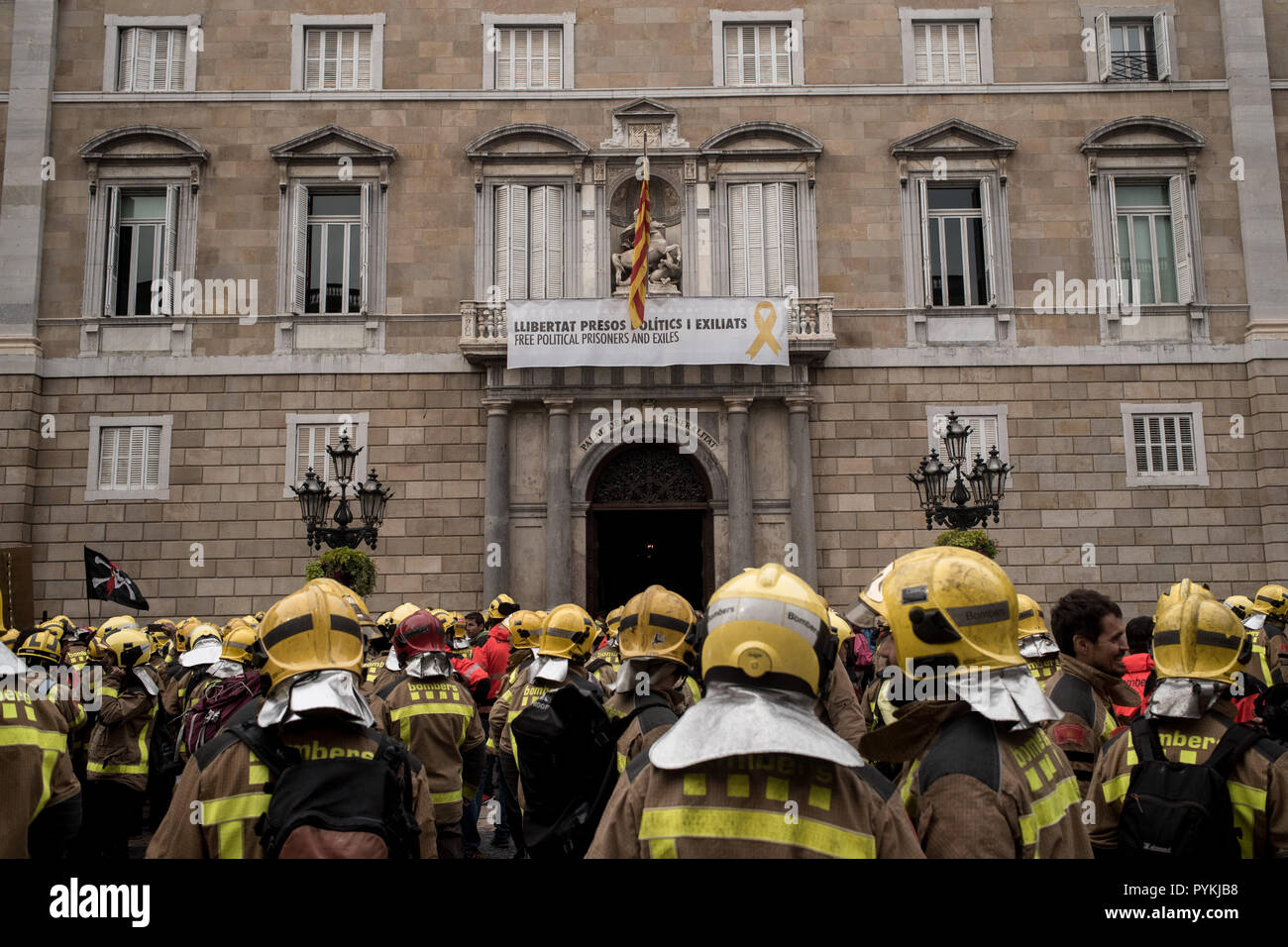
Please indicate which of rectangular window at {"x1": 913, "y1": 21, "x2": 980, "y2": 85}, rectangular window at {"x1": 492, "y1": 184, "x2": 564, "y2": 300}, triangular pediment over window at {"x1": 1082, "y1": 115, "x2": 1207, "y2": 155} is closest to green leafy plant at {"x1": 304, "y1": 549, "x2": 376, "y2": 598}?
rectangular window at {"x1": 492, "y1": 184, "x2": 564, "y2": 300}

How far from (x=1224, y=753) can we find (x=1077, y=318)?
17735mm

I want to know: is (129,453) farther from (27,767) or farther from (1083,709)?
(1083,709)

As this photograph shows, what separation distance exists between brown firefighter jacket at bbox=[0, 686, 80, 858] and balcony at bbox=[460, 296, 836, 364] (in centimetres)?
1476

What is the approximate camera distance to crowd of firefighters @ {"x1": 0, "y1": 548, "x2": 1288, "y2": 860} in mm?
2545

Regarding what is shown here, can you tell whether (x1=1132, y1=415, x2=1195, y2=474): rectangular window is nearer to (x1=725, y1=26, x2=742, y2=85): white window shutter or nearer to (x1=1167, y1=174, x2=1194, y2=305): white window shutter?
(x1=1167, y1=174, x2=1194, y2=305): white window shutter

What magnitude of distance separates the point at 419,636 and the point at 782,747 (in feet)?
16.0

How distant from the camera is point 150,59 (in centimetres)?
2027

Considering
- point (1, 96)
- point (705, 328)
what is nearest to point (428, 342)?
point (705, 328)

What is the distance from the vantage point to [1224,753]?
12.0ft

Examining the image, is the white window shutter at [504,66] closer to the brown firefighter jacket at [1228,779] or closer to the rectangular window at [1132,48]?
the rectangular window at [1132,48]

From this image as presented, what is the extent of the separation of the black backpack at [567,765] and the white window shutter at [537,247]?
16.5 metres

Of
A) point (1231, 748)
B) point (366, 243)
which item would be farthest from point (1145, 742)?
point (366, 243)

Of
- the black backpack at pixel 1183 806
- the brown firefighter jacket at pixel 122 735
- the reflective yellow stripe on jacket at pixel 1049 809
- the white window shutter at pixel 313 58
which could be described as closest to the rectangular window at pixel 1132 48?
the white window shutter at pixel 313 58
